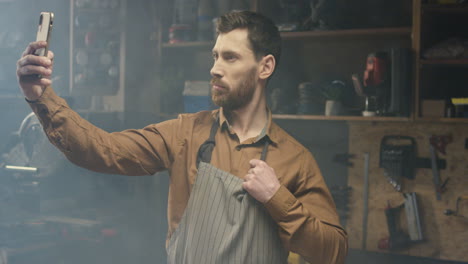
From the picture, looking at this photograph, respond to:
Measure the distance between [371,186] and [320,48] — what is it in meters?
0.83

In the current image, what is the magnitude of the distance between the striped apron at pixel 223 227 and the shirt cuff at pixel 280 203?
63mm

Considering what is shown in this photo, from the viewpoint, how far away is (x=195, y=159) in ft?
4.72

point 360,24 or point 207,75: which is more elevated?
point 360,24

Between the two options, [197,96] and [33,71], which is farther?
[197,96]

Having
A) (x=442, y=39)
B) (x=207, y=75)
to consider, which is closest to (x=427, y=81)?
(x=442, y=39)

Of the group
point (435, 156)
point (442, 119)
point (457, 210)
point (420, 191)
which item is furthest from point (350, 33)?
point (457, 210)

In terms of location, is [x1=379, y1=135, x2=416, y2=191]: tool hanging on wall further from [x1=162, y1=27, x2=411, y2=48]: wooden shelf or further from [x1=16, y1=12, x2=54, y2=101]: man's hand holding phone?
[x1=16, y1=12, x2=54, y2=101]: man's hand holding phone

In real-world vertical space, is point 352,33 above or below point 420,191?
above

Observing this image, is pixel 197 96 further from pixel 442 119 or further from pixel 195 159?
pixel 195 159

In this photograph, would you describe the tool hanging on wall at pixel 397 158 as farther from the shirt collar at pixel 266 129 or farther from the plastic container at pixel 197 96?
the shirt collar at pixel 266 129

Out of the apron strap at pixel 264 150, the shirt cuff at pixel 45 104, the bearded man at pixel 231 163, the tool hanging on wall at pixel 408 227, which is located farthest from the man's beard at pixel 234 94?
the tool hanging on wall at pixel 408 227

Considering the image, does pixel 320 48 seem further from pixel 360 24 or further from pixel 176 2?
pixel 176 2

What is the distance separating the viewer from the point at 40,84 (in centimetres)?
119

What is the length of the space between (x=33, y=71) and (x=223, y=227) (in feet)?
1.96
